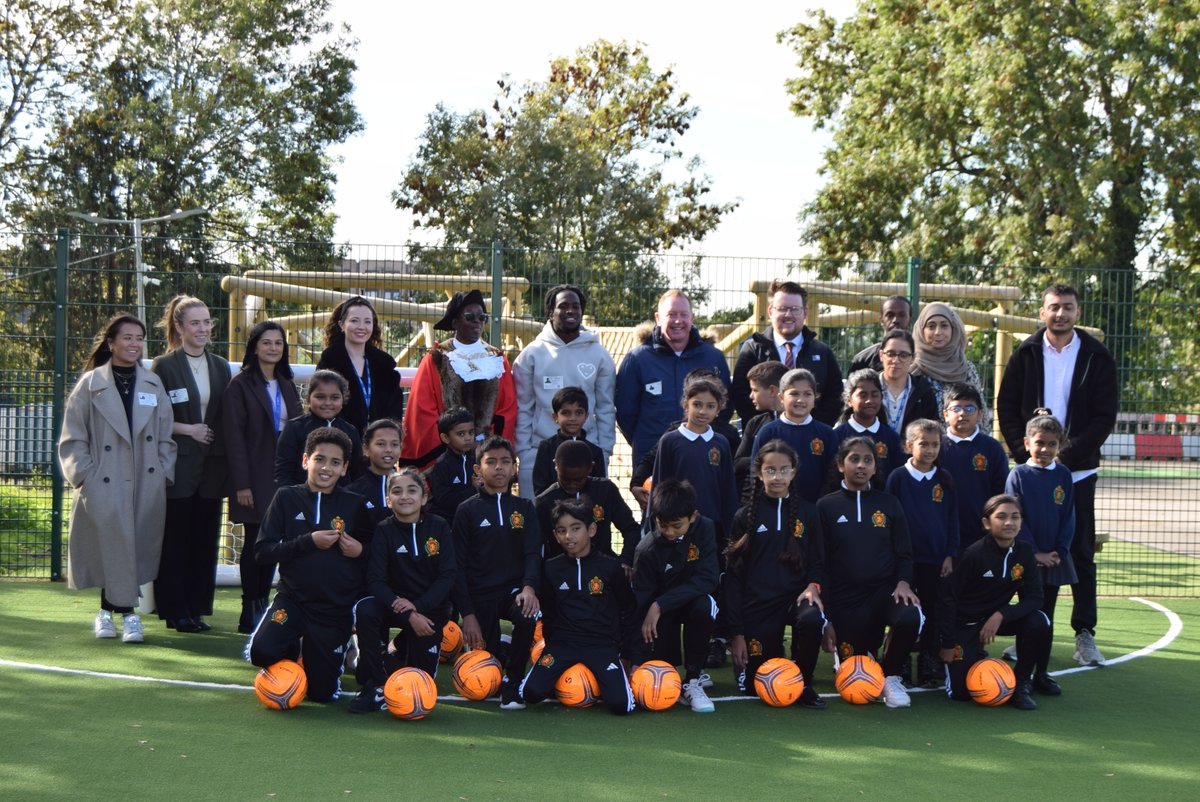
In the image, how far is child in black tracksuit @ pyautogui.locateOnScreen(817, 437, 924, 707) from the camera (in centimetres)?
654

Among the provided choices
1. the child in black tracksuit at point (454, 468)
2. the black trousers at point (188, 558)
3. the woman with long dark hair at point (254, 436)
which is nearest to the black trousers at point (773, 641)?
the child in black tracksuit at point (454, 468)

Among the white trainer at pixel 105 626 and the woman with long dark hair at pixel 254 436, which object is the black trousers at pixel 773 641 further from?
the white trainer at pixel 105 626

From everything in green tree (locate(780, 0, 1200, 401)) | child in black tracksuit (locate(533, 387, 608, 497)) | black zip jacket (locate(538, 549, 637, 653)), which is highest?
green tree (locate(780, 0, 1200, 401))

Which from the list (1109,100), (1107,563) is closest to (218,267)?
(1107,563)

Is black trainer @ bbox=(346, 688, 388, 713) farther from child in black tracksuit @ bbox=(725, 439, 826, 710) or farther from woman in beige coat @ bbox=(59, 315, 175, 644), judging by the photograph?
A: woman in beige coat @ bbox=(59, 315, 175, 644)

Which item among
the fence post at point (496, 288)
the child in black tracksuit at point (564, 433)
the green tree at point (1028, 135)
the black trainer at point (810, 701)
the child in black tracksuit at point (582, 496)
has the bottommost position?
the black trainer at point (810, 701)

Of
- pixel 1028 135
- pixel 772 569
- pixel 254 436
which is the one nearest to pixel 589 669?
pixel 772 569

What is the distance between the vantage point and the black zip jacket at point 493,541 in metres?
6.64

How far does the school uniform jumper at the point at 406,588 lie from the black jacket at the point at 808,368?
208 cm

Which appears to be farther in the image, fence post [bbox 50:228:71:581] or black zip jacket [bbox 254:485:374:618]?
fence post [bbox 50:228:71:581]

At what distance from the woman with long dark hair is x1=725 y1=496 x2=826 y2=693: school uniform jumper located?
2603 mm

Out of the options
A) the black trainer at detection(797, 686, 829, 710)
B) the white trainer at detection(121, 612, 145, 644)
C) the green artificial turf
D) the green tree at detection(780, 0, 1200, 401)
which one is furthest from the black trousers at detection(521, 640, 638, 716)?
the green tree at detection(780, 0, 1200, 401)

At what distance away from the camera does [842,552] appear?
6.62m

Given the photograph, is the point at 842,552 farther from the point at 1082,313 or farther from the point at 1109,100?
the point at 1109,100
